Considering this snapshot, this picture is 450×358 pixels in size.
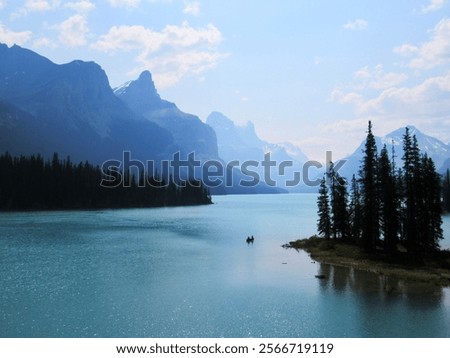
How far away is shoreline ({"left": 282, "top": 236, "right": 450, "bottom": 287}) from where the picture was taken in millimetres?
44469

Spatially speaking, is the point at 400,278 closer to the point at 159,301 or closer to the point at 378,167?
the point at 378,167

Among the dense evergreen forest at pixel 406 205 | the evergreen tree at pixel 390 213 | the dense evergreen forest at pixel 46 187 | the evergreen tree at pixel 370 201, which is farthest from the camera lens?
the dense evergreen forest at pixel 46 187

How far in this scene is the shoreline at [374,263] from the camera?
1751 inches

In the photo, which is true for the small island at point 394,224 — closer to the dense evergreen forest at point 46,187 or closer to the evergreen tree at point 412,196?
the evergreen tree at point 412,196

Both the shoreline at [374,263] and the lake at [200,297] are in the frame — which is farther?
the shoreline at [374,263]

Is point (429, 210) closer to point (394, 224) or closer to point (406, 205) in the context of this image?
point (406, 205)

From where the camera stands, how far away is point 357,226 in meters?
70.8

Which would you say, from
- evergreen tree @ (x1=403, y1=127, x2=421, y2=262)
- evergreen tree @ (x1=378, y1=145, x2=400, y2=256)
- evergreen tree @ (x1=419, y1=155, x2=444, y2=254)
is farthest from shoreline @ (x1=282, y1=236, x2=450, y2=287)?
evergreen tree @ (x1=378, y1=145, x2=400, y2=256)

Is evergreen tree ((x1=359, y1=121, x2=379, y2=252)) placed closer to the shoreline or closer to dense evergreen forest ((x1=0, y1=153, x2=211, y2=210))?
the shoreline

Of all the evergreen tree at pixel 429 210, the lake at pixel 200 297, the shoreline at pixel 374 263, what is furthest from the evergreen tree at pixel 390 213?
the lake at pixel 200 297

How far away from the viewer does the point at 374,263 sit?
53.1 meters

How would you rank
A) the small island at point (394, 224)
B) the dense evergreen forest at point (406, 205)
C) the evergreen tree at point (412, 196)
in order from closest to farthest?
the small island at point (394, 224) → the evergreen tree at point (412, 196) → the dense evergreen forest at point (406, 205)

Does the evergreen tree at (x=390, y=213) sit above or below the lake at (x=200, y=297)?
above
